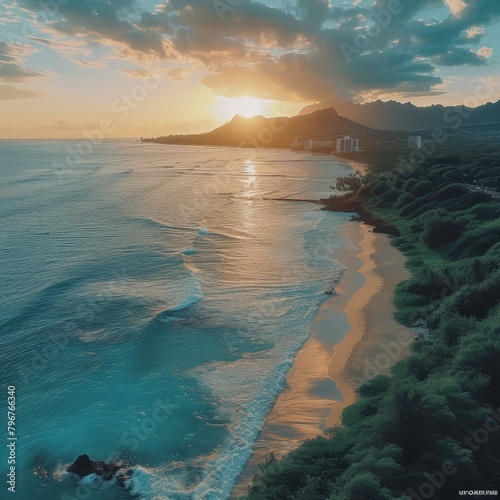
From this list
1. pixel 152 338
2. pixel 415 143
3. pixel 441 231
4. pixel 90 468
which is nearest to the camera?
pixel 90 468

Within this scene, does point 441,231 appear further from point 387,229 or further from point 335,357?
point 335,357

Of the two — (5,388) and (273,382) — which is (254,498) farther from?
(5,388)

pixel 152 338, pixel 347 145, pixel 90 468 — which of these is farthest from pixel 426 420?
pixel 347 145

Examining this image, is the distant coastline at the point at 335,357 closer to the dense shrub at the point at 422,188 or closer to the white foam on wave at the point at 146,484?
the white foam on wave at the point at 146,484

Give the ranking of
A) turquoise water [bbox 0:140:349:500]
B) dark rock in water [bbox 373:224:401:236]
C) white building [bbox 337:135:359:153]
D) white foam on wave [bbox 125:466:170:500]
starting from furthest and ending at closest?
white building [bbox 337:135:359:153], dark rock in water [bbox 373:224:401:236], turquoise water [bbox 0:140:349:500], white foam on wave [bbox 125:466:170:500]

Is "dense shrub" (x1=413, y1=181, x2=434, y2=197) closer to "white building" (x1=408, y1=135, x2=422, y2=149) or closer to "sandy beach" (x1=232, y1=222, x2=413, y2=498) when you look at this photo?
"sandy beach" (x1=232, y1=222, x2=413, y2=498)

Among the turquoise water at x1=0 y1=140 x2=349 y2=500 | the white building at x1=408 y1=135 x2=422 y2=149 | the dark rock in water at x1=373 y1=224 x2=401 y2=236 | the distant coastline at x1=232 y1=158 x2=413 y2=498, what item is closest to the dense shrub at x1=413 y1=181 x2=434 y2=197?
the dark rock in water at x1=373 y1=224 x2=401 y2=236
